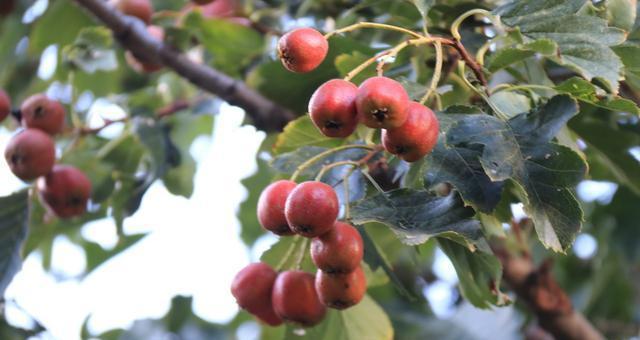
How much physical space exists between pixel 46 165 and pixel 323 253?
3.16 feet

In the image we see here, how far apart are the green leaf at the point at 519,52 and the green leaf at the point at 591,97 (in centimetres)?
6

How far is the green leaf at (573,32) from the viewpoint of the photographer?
1.32 m

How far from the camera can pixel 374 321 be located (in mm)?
1843

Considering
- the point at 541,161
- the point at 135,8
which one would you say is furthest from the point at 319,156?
the point at 135,8

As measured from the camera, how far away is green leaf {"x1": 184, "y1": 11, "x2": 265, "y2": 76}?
234 cm

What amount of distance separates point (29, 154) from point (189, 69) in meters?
0.47

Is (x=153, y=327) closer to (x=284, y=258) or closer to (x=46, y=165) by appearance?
(x=46, y=165)

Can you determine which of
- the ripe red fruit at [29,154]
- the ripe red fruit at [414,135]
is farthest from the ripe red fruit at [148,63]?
the ripe red fruit at [414,135]

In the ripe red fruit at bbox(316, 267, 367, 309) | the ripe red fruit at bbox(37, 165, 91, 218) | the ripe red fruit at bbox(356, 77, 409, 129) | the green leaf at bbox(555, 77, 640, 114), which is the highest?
the ripe red fruit at bbox(356, 77, 409, 129)

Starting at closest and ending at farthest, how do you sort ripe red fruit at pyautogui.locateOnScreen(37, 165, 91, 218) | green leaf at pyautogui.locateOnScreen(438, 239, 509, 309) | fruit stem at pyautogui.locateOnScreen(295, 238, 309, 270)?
green leaf at pyautogui.locateOnScreen(438, 239, 509, 309), fruit stem at pyautogui.locateOnScreen(295, 238, 309, 270), ripe red fruit at pyautogui.locateOnScreen(37, 165, 91, 218)

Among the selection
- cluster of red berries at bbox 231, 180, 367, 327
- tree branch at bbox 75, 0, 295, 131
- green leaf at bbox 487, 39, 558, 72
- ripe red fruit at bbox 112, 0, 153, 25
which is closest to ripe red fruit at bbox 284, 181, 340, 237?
cluster of red berries at bbox 231, 180, 367, 327

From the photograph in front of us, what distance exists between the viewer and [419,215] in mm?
1331

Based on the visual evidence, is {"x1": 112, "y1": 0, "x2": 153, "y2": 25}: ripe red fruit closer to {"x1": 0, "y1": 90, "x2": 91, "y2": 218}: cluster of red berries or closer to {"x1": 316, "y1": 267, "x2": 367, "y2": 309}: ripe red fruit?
{"x1": 0, "y1": 90, "x2": 91, "y2": 218}: cluster of red berries

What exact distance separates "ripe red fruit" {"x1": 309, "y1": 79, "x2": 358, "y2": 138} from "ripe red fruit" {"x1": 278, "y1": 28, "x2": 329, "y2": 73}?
7 centimetres
